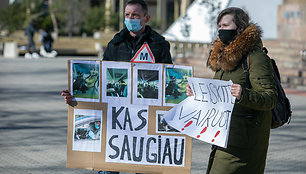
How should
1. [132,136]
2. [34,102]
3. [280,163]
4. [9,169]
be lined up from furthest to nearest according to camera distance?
[34,102] → [280,163] → [9,169] → [132,136]

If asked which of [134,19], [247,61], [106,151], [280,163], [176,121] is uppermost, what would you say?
[134,19]

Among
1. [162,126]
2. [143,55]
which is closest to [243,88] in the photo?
[162,126]

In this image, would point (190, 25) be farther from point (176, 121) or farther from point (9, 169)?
point (176, 121)

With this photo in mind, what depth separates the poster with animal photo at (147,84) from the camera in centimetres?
450

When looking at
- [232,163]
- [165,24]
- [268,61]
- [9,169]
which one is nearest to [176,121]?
A: [232,163]

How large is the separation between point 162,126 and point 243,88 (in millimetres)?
965

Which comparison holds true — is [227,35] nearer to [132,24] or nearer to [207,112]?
[207,112]

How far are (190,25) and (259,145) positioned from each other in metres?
23.2

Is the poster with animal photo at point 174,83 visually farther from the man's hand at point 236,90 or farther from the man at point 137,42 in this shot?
the man's hand at point 236,90

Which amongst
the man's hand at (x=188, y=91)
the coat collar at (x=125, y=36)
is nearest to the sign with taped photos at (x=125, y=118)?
the man's hand at (x=188, y=91)

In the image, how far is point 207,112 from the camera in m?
4.01

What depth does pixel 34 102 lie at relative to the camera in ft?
41.6

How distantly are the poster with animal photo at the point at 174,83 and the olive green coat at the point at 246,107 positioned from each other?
0.37 meters

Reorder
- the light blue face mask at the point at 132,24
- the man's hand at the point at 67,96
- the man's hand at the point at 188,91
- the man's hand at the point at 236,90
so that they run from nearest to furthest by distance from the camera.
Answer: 1. the man's hand at the point at 236,90
2. the man's hand at the point at 188,91
3. the man's hand at the point at 67,96
4. the light blue face mask at the point at 132,24
